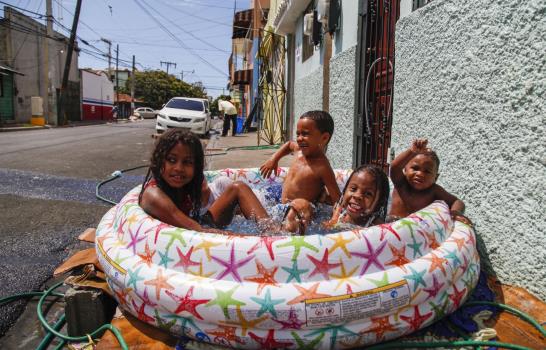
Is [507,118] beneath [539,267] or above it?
above

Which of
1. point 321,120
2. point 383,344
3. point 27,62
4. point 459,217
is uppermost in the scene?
point 27,62

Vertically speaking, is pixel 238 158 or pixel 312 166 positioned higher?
pixel 312 166

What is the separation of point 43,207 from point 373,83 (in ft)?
13.7

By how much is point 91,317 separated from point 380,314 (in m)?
1.62

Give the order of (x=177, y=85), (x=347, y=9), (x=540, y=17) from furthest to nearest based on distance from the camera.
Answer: (x=177, y=85)
(x=347, y=9)
(x=540, y=17)

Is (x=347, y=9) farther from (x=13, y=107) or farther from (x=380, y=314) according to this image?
(x=13, y=107)

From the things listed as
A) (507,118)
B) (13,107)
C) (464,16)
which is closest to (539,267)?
(507,118)

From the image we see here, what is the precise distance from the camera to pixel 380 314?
6.90 feet

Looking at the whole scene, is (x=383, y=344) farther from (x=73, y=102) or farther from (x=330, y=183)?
(x=73, y=102)

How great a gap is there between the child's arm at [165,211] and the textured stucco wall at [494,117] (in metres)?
1.86

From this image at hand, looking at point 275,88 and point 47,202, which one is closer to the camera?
point 47,202

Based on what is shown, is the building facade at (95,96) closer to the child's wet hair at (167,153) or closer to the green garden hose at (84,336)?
the child's wet hair at (167,153)

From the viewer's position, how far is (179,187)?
10.3 feet

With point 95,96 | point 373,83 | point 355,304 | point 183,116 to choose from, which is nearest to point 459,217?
point 355,304
